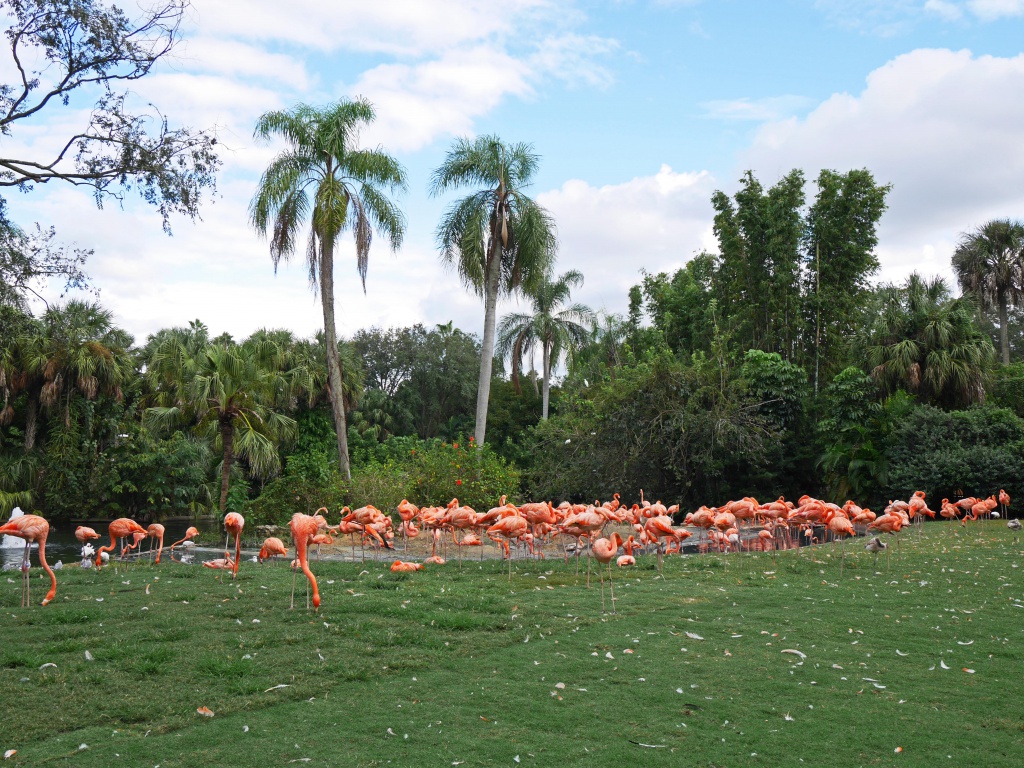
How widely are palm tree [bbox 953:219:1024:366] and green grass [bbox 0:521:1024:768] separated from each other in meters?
33.0

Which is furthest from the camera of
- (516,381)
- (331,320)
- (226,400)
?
(516,381)

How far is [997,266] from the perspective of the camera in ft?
119

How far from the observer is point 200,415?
18984mm

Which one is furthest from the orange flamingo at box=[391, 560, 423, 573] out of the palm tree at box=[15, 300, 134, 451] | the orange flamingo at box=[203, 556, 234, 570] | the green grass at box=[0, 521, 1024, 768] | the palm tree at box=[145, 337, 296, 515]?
the palm tree at box=[15, 300, 134, 451]

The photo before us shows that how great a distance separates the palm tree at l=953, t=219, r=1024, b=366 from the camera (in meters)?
35.8

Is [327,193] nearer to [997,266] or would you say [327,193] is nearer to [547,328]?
[547,328]

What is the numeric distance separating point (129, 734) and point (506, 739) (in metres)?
2.16

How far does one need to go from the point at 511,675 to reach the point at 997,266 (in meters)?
39.0

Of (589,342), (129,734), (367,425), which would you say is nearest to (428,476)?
(129,734)

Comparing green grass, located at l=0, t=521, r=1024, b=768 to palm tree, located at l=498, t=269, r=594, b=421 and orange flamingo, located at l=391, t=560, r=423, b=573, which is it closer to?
orange flamingo, located at l=391, t=560, r=423, b=573

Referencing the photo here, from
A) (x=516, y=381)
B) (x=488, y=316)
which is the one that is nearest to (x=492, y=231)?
(x=488, y=316)

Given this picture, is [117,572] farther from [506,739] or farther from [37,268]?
[506,739]

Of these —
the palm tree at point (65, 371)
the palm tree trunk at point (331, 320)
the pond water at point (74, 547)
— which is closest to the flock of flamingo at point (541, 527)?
the pond water at point (74, 547)

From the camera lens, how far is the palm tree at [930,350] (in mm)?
22734
